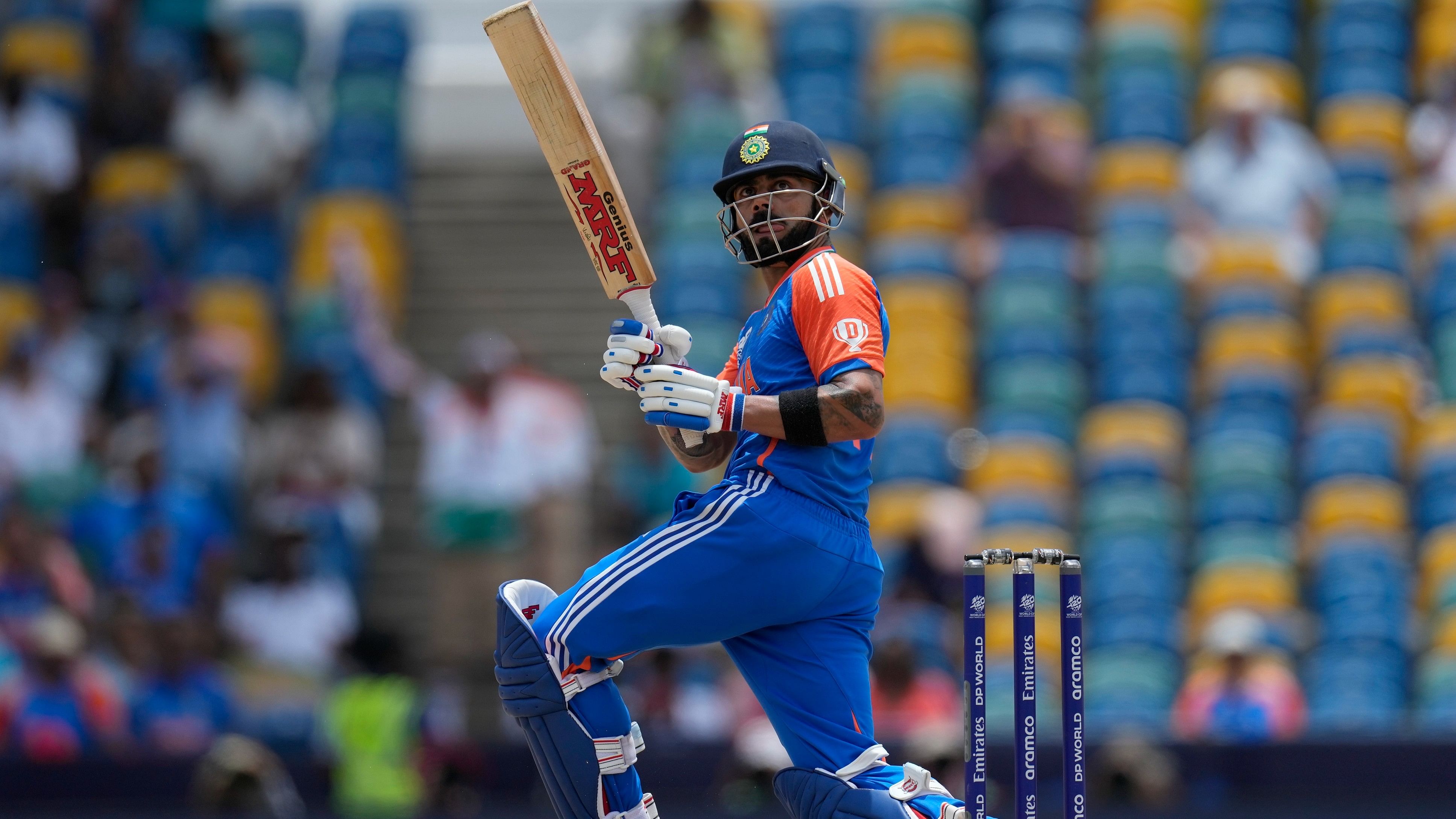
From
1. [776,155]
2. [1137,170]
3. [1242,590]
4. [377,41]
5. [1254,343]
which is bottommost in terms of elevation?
[1242,590]

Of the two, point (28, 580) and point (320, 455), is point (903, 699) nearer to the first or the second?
point (320, 455)

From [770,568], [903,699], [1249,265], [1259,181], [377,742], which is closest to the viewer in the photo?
[770,568]

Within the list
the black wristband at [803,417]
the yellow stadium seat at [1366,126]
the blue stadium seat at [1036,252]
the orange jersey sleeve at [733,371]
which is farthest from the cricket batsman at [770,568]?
the yellow stadium seat at [1366,126]

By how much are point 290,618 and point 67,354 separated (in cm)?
256

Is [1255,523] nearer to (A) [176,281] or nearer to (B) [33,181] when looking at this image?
(A) [176,281]

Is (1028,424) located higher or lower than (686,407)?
higher

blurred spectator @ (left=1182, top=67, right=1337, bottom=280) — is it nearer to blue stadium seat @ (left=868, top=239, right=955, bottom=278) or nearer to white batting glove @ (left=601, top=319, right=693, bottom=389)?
blue stadium seat @ (left=868, top=239, right=955, bottom=278)

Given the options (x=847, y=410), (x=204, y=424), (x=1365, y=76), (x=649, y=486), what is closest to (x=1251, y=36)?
(x=1365, y=76)

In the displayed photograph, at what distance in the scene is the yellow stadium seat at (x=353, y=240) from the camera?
38.5 ft

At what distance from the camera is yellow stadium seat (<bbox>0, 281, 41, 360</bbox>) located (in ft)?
37.6

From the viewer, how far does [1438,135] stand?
1149cm

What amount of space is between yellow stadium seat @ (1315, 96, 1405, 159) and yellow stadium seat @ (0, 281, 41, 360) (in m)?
8.06

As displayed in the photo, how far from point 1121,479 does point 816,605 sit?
591 centimetres

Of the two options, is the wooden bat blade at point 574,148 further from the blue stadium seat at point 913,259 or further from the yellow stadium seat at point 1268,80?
the yellow stadium seat at point 1268,80
